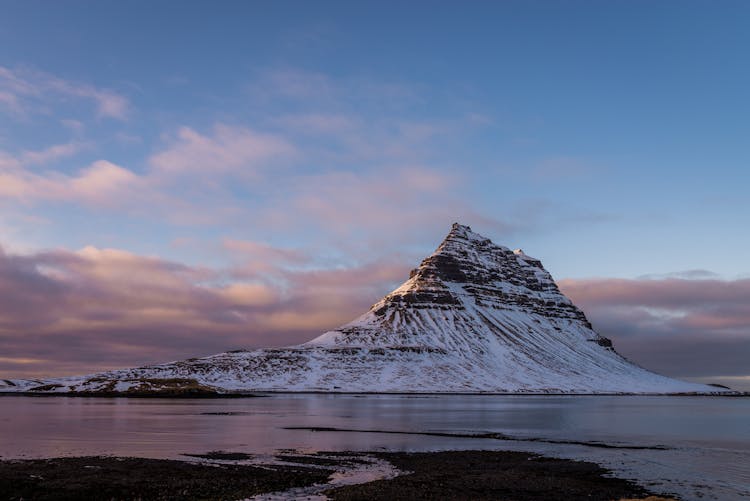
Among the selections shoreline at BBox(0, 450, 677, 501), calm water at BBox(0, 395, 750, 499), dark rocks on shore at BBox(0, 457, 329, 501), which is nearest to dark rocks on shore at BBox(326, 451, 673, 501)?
shoreline at BBox(0, 450, 677, 501)

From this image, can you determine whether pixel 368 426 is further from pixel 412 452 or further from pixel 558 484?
pixel 558 484

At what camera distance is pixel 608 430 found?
95.0 m

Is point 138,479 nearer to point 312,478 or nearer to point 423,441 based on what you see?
point 312,478

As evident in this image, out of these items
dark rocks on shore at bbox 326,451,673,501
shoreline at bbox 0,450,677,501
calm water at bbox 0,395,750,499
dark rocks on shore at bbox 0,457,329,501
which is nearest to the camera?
dark rocks on shore at bbox 0,457,329,501

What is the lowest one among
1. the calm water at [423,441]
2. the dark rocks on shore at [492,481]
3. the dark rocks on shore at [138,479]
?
the calm water at [423,441]

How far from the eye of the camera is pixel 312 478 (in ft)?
149

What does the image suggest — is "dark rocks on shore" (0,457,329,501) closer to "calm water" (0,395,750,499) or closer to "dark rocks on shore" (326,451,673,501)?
"dark rocks on shore" (326,451,673,501)

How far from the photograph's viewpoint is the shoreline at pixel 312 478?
39.6 meters

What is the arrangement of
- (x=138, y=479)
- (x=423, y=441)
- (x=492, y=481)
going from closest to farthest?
(x=138, y=479), (x=492, y=481), (x=423, y=441)

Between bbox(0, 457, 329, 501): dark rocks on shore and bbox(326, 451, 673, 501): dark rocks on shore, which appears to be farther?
bbox(326, 451, 673, 501): dark rocks on shore

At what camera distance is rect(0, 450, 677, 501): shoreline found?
39.6 metres

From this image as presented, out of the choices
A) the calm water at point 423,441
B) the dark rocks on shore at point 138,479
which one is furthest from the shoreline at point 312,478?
the calm water at point 423,441

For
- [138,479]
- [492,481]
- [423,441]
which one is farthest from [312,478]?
[423,441]

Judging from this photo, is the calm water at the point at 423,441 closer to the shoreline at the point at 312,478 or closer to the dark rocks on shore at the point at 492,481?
the dark rocks on shore at the point at 492,481
